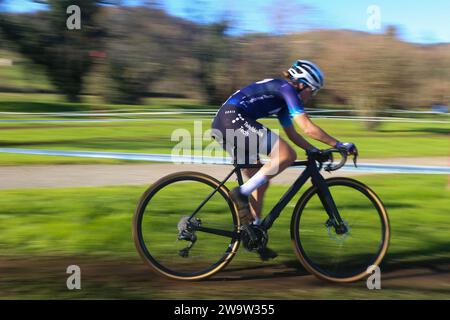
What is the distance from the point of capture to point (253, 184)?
486 cm

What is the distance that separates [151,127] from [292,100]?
18842mm

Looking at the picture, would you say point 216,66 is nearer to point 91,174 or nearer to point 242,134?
point 91,174

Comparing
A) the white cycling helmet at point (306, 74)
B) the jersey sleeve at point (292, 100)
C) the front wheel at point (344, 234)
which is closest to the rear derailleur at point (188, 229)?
the front wheel at point (344, 234)

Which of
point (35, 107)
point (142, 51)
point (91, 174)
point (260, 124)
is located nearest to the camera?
point (260, 124)

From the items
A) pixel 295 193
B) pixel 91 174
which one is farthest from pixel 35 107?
pixel 295 193

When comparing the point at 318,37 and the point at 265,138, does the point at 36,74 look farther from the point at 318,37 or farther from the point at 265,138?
the point at 265,138

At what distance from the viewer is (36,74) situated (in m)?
42.8

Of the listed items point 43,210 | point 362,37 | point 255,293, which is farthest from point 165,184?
point 362,37

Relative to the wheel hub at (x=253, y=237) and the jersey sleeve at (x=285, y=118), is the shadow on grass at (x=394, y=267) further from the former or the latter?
the jersey sleeve at (x=285, y=118)

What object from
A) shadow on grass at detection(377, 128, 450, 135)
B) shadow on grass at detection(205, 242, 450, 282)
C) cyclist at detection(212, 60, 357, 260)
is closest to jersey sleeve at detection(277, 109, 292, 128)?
cyclist at detection(212, 60, 357, 260)

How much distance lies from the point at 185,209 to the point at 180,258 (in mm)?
510

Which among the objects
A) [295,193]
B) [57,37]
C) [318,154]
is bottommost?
[295,193]

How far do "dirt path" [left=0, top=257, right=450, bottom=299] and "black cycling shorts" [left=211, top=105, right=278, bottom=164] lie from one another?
3.22ft

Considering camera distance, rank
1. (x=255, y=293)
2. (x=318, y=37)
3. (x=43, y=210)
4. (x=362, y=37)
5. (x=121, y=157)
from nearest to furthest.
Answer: (x=255, y=293) < (x=43, y=210) < (x=121, y=157) < (x=362, y=37) < (x=318, y=37)
